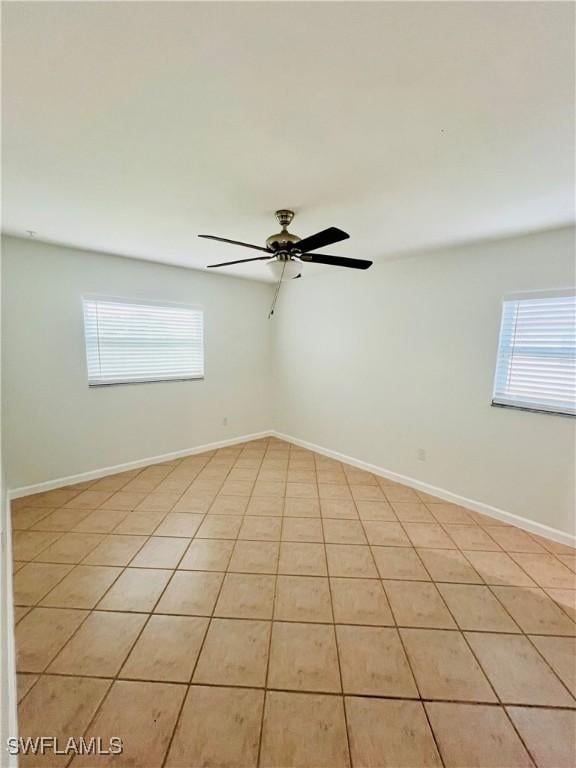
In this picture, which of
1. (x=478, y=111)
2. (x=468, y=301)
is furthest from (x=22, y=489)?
(x=468, y=301)

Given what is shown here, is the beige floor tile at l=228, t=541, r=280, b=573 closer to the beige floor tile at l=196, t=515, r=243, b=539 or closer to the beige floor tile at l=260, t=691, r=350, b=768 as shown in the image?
the beige floor tile at l=196, t=515, r=243, b=539

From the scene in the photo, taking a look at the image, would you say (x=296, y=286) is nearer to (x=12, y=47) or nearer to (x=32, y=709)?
(x=12, y=47)

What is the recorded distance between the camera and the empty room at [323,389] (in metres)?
1.03

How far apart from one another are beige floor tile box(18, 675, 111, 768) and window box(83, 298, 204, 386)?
249cm

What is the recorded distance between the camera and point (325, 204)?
1.98 metres

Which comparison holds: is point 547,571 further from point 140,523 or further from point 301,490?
point 140,523

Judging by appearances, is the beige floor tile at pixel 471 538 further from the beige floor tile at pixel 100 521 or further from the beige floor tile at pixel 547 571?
the beige floor tile at pixel 100 521

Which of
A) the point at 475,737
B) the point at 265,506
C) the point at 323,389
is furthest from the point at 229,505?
the point at 475,737

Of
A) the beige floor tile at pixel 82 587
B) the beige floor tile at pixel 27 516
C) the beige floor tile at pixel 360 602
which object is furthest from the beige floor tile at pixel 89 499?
the beige floor tile at pixel 360 602

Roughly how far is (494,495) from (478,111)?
8.92ft

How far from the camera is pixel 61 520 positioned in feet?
8.27

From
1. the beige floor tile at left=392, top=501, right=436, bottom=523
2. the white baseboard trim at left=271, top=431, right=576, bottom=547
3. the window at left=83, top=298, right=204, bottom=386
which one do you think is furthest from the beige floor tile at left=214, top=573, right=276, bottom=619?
the window at left=83, top=298, right=204, bottom=386

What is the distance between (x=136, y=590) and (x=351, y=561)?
1.37 meters

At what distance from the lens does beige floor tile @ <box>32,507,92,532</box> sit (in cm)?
242
